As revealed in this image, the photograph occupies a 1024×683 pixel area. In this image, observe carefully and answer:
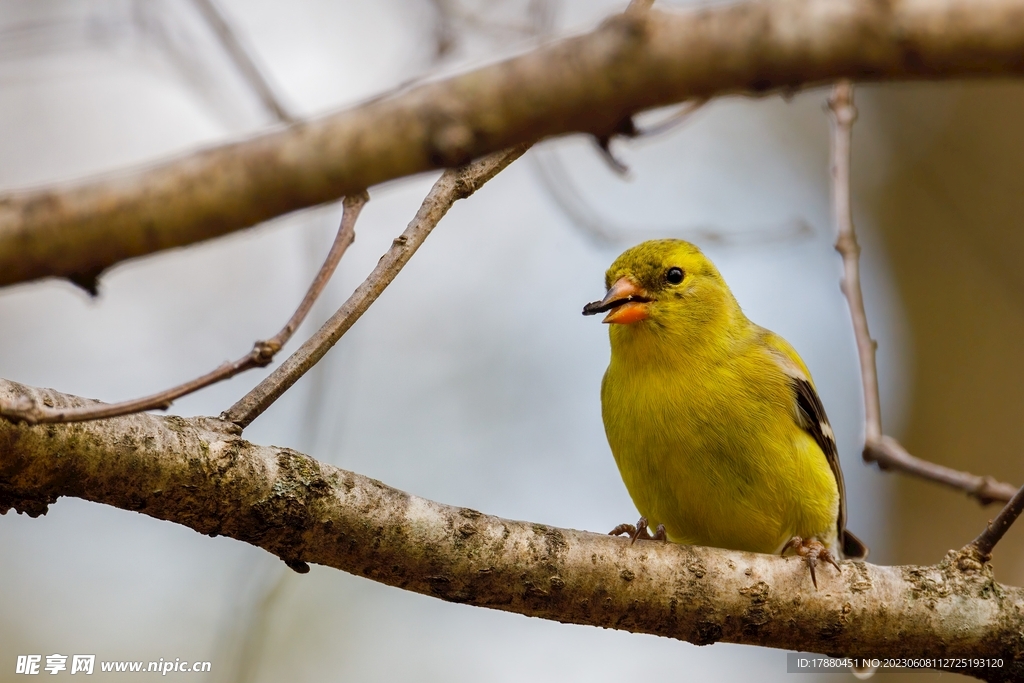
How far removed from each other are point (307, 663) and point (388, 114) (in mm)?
7675

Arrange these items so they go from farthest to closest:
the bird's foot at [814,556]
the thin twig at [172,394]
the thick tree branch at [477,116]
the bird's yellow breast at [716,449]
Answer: the bird's yellow breast at [716,449]
the bird's foot at [814,556]
the thin twig at [172,394]
the thick tree branch at [477,116]

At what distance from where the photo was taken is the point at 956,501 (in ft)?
23.5

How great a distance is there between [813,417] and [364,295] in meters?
2.78

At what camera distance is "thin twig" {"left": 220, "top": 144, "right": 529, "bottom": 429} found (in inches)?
103

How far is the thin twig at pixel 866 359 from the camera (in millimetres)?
3795

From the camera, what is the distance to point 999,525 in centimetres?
313

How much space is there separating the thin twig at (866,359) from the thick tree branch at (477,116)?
2.87m

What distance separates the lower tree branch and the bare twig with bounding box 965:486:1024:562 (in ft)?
0.22

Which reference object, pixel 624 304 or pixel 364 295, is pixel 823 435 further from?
pixel 364 295

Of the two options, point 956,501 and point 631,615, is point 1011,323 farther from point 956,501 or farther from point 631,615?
point 631,615

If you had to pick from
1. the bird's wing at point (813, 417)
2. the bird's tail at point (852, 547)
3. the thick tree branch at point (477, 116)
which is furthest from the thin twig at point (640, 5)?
the bird's tail at point (852, 547)

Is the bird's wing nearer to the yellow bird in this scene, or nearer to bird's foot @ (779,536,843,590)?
the yellow bird

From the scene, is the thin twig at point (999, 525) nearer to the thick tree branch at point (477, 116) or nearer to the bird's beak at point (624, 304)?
the bird's beak at point (624, 304)

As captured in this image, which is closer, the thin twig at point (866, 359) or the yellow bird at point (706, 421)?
the thin twig at point (866, 359)
